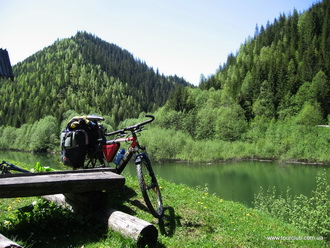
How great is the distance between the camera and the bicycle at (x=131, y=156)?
219 inches

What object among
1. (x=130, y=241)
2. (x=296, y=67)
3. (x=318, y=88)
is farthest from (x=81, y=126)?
(x=296, y=67)

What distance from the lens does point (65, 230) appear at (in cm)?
505

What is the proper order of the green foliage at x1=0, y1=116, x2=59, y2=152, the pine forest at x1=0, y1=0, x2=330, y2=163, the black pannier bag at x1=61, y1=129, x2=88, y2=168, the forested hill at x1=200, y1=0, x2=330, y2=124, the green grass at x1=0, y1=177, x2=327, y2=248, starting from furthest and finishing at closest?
the forested hill at x1=200, y1=0, x2=330, y2=124
the green foliage at x1=0, y1=116, x2=59, y2=152
the pine forest at x1=0, y1=0, x2=330, y2=163
the black pannier bag at x1=61, y1=129, x2=88, y2=168
the green grass at x1=0, y1=177, x2=327, y2=248

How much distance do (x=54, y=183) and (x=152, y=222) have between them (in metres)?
2.05

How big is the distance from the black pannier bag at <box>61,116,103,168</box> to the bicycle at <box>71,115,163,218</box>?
9 centimetres

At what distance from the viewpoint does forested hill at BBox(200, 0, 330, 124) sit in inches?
4523

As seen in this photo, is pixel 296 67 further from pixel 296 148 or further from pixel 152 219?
pixel 152 219

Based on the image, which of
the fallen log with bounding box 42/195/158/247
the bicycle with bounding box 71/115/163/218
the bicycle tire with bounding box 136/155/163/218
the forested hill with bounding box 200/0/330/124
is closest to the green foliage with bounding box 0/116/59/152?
the forested hill with bounding box 200/0/330/124

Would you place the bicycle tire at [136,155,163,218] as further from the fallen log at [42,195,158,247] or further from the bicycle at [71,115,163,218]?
the fallen log at [42,195,158,247]

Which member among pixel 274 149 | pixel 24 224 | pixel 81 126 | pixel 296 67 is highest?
pixel 296 67

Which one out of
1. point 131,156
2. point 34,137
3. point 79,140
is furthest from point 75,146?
point 34,137

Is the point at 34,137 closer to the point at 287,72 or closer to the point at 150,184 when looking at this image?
the point at 287,72

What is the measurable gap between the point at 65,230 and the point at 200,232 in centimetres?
246

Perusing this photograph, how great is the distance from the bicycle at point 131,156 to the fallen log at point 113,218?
2.15 ft
